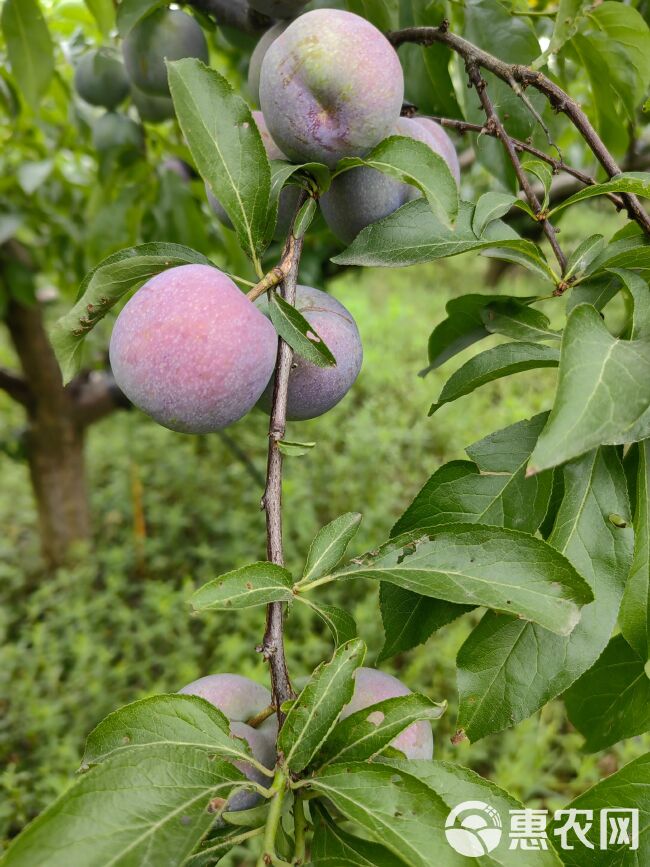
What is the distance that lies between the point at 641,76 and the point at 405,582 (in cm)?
81

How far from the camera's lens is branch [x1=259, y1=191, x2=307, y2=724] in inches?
Result: 23.2

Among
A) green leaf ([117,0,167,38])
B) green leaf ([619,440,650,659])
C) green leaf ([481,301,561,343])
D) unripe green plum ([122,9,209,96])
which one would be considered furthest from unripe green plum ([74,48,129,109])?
green leaf ([619,440,650,659])

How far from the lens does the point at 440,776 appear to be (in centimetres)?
56

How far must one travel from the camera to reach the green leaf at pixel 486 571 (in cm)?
56

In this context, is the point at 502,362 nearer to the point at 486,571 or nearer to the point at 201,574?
the point at 486,571

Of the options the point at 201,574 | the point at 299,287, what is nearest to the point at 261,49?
the point at 299,287

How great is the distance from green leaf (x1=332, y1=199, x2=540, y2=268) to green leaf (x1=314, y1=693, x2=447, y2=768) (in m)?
0.39

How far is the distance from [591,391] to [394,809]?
1.08 feet

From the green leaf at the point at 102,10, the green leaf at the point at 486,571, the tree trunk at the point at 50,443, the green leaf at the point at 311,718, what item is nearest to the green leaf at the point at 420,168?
the green leaf at the point at 486,571

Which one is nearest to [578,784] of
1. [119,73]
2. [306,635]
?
[306,635]

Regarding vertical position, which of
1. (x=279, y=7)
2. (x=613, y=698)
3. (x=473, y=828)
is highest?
(x=279, y=7)

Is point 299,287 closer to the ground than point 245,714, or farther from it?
farther from it

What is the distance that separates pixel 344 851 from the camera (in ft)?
1.80

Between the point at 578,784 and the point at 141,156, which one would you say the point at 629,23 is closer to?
the point at 141,156
